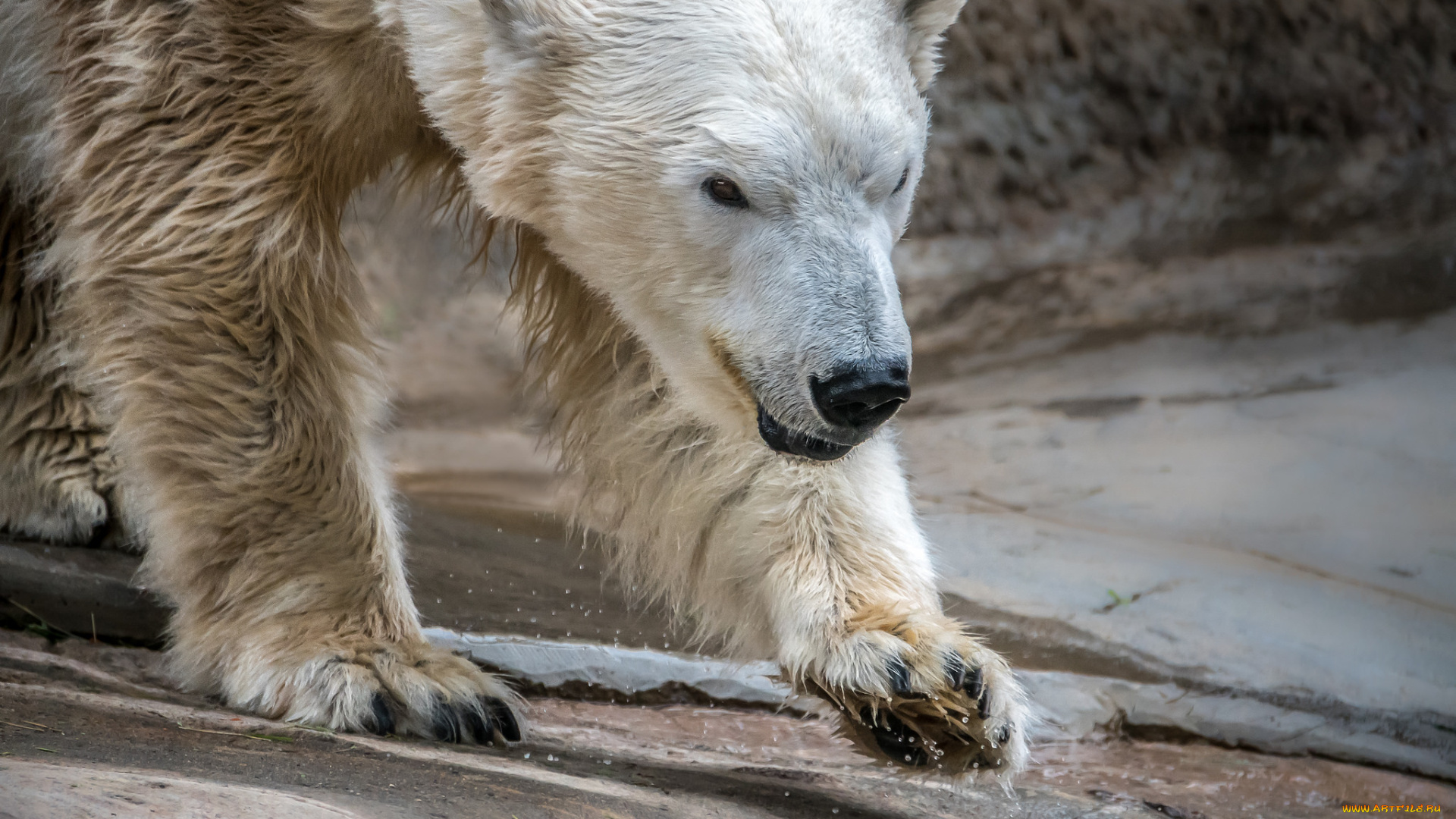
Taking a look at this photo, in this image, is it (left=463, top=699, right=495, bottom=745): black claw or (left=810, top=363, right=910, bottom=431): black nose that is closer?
(left=810, top=363, right=910, bottom=431): black nose

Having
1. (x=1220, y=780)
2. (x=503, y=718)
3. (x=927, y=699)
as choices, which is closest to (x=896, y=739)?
(x=927, y=699)

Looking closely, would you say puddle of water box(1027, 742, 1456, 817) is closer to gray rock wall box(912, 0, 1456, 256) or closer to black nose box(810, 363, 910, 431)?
black nose box(810, 363, 910, 431)

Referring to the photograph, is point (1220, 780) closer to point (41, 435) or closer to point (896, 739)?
point (896, 739)

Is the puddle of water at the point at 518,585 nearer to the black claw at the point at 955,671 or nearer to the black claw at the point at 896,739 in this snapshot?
the black claw at the point at 896,739

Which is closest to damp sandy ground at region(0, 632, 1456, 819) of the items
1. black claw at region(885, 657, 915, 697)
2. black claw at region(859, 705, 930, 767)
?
black claw at region(859, 705, 930, 767)

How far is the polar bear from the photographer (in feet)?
7.09

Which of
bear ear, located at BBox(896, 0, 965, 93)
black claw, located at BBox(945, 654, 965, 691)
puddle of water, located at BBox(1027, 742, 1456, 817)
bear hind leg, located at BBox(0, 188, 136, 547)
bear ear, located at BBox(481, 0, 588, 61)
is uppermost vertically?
bear ear, located at BBox(481, 0, 588, 61)

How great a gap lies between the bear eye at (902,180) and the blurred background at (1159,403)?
1.15 meters

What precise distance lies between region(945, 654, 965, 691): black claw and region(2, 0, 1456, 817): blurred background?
0.40 m

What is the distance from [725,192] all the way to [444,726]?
42.6 inches

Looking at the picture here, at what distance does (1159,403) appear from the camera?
524 centimetres

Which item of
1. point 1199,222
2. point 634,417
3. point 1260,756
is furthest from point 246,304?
point 1199,222

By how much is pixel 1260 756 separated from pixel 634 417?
165cm

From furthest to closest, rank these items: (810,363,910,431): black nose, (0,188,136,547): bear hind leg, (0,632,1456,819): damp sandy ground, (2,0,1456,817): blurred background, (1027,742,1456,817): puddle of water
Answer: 1. (0,188,136,547): bear hind leg
2. (2,0,1456,817): blurred background
3. (1027,742,1456,817): puddle of water
4. (810,363,910,431): black nose
5. (0,632,1456,819): damp sandy ground
